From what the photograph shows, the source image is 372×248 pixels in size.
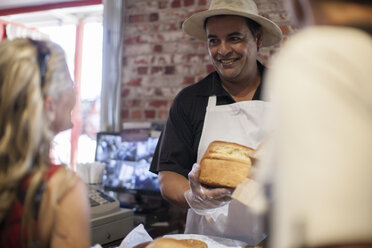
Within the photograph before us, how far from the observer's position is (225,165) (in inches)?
56.1

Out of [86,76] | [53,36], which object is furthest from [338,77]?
[53,36]

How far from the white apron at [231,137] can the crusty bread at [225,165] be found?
345 millimetres

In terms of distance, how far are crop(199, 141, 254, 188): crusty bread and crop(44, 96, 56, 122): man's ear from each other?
682mm

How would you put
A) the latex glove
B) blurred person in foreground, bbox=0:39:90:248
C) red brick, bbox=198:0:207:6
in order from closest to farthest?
blurred person in foreground, bbox=0:39:90:248, the latex glove, red brick, bbox=198:0:207:6

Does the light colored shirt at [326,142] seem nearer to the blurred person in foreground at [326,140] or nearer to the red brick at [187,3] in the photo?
the blurred person in foreground at [326,140]

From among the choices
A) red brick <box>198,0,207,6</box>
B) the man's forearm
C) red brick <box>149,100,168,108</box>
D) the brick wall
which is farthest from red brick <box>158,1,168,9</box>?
the man's forearm

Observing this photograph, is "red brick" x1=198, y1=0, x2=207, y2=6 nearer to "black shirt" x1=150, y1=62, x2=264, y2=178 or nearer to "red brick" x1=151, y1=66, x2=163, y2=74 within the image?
"red brick" x1=151, y1=66, x2=163, y2=74

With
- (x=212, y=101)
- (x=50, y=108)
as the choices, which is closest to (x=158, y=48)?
(x=212, y=101)

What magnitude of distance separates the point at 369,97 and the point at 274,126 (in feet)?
0.48

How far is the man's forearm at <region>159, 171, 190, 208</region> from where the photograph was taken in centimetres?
190

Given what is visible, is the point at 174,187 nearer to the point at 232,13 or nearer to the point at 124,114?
the point at 232,13

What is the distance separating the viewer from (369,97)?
538 millimetres

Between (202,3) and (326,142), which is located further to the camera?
(202,3)

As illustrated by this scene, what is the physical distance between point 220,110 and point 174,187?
49 cm
